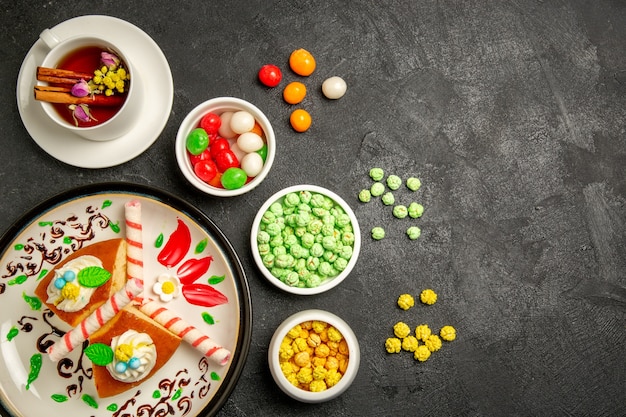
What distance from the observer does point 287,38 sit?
1496 mm

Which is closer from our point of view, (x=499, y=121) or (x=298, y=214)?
(x=298, y=214)

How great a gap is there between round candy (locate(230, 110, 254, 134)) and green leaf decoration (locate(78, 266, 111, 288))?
0.45 meters

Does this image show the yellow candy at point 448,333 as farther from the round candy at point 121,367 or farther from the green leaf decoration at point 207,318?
the round candy at point 121,367

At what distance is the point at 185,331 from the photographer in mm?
1283

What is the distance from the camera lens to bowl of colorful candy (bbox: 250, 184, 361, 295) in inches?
54.8

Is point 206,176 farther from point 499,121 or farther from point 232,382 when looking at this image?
point 499,121

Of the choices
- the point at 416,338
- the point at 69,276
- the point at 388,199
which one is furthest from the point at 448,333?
the point at 69,276

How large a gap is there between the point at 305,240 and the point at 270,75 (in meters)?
0.44

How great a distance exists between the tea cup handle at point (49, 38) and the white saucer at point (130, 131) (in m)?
0.06

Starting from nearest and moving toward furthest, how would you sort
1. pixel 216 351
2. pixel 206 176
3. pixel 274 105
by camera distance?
pixel 216 351, pixel 206 176, pixel 274 105

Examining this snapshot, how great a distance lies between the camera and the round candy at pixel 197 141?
52.6 inches

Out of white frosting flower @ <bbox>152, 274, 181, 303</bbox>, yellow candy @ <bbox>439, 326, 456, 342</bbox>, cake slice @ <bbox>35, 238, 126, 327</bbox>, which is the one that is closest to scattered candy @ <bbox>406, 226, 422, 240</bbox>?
yellow candy @ <bbox>439, 326, 456, 342</bbox>

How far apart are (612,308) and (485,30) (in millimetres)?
847

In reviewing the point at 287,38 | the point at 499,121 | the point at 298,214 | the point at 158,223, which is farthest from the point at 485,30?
the point at 158,223
